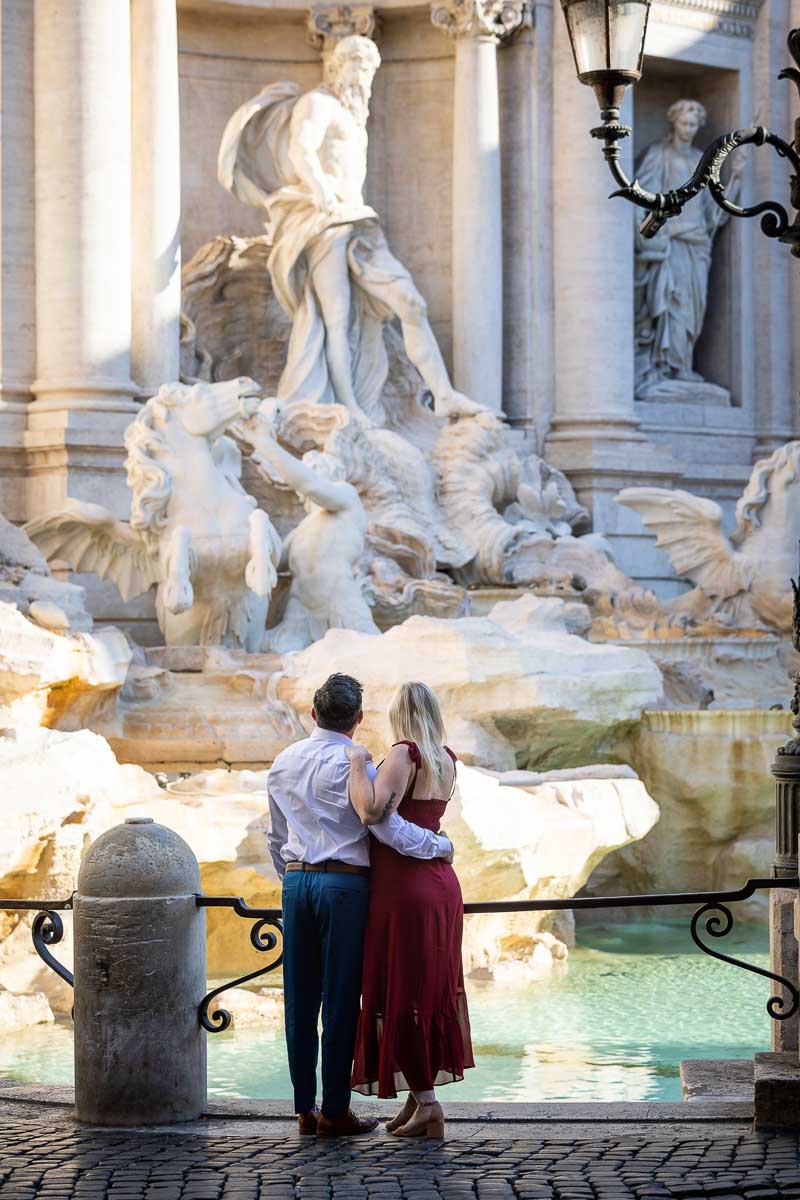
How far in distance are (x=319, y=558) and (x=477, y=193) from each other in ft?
18.8

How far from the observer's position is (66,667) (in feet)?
35.4

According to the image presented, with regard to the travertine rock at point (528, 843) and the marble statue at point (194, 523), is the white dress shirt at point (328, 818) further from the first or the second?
the marble statue at point (194, 523)

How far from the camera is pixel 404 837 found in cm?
539

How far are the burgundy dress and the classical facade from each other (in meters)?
9.47

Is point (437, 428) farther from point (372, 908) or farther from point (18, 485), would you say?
point (372, 908)

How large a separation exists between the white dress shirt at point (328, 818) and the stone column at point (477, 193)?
1235cm

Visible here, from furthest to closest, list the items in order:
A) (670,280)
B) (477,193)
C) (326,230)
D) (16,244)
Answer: (670,280), (477,193), (326,230), (16,244)

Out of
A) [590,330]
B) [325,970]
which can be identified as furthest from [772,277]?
[325,970]

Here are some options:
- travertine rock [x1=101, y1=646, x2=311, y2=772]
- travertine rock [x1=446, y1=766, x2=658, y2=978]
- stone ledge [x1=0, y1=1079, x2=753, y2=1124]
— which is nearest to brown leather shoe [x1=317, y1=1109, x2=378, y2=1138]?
stone ledge [x1=0, y1=1079, x2=753, y2=1124]

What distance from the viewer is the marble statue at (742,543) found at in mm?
15594

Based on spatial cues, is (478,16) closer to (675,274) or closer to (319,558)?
(675,274)

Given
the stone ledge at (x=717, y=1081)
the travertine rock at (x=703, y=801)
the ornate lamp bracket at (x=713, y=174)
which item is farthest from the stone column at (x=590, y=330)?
the stone ledge at (x=717, y=1081)

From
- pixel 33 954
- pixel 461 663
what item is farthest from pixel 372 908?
pixel 461 663

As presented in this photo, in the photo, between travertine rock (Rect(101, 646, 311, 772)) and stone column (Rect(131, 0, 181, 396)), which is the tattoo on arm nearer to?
travertine rock (Rect(101, 646, 311, 772))
